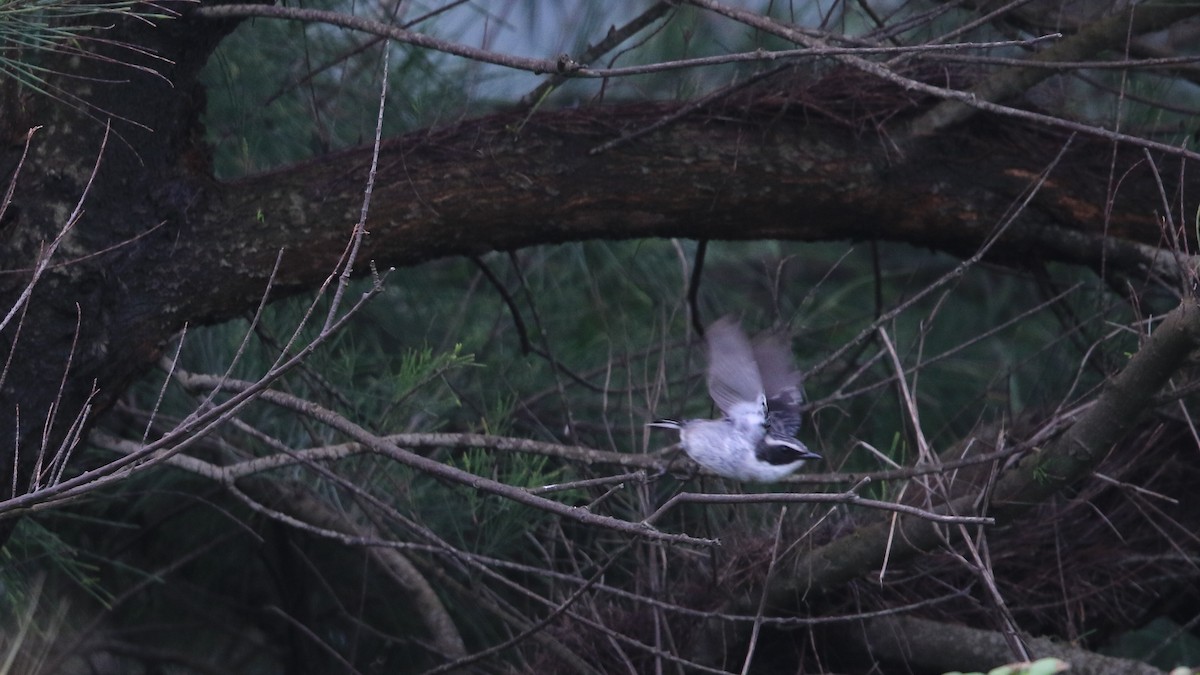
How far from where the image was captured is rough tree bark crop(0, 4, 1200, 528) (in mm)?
1830

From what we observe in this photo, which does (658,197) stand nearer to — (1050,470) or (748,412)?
(748,412)

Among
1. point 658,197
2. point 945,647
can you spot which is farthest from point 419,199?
point 945,647

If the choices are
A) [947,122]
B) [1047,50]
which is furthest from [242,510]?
[1047,50]

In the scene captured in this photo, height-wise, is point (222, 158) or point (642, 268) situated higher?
point (222, 158)

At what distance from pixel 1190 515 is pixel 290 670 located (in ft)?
7.07

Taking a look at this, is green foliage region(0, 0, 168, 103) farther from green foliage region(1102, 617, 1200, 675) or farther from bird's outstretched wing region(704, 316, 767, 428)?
green foliage region(1102, 617, 1200, 675)

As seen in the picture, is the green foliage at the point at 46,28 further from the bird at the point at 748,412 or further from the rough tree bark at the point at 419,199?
the bird at the point at 748,412

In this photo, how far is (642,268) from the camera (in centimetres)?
336

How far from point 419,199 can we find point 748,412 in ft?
2.28

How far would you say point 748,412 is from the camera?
83.9 inches

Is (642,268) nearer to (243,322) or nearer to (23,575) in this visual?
(243,322)

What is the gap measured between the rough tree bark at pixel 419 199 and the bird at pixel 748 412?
0.28m

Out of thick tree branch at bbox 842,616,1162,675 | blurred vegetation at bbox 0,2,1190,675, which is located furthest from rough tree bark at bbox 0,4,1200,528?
thick tree branch at bbox 842,616,1162,675

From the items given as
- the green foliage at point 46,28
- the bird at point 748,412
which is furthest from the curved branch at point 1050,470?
the green foliage at point 46,28
